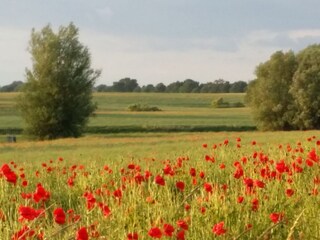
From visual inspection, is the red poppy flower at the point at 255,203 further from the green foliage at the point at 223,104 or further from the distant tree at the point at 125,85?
the distant tree at the point at 125,85

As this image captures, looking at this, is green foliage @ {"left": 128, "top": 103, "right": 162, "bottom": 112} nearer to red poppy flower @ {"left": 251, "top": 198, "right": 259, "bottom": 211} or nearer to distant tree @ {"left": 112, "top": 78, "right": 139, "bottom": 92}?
distant tree @ {"left": 112, "top": 78, "right": 139, "bottom": 92}

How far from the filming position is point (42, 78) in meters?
46.9

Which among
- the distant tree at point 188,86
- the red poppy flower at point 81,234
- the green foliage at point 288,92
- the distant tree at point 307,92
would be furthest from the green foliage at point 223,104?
the red poppy flower at point 81,234

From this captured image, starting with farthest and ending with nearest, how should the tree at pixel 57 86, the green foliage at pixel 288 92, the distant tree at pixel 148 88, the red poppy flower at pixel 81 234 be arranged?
1. the distant tree at pixel 148 88
2. the green foliage at pixel 288 92
3. the tree at pixel 57 86
4. the red poppy flower at pixel 81 234

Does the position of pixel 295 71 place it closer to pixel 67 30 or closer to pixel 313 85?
pixel 313 85

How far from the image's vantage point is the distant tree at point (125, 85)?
128750 millimetres

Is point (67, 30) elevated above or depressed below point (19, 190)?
above

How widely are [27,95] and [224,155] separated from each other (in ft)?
122

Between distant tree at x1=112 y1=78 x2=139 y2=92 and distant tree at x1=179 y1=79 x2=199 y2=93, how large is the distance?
10.1 meters

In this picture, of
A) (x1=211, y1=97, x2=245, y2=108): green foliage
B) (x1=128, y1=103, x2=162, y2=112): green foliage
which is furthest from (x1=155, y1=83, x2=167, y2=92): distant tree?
(x1=128, y1=103, x2=162, y2=112): green foliage

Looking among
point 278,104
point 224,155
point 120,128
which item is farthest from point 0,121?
point 224,155

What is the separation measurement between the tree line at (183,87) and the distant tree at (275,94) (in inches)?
2793

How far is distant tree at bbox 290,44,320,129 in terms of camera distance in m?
52.2

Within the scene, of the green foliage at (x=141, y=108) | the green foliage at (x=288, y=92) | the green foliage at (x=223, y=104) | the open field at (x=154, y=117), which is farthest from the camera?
the green foliage at (x=223, y=104)
